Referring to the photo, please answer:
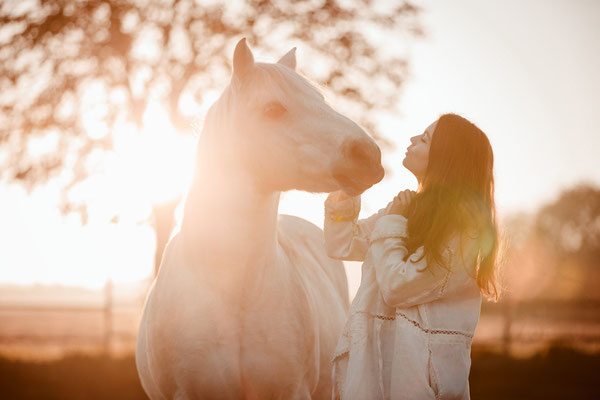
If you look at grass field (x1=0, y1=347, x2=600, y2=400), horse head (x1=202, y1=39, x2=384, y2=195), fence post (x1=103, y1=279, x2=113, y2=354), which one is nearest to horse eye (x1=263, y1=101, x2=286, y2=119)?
horse head (x1=202, y1=39, x2=384, y2=195)

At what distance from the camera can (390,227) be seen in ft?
9.07

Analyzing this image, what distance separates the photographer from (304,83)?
2.80 meters

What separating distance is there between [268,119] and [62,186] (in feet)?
23.9

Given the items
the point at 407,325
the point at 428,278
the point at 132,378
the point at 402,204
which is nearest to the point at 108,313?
the point at 132,378

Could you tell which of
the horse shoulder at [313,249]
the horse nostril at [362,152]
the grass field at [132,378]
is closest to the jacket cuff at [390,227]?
the horse nostril at [362,152]

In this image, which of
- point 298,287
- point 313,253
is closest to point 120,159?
point 313,253

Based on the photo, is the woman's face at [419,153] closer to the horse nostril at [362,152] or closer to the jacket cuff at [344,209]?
the jacket cuff at [344,209]

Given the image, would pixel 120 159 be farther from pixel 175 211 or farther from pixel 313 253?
pixel 313 253

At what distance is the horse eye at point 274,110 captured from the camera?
2.67 m

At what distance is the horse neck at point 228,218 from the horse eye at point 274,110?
295mm

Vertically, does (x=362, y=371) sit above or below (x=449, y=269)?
below

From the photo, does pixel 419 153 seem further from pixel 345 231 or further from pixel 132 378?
pixel 132 378

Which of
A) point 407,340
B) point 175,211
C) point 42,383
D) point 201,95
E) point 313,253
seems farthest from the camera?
point 201,95

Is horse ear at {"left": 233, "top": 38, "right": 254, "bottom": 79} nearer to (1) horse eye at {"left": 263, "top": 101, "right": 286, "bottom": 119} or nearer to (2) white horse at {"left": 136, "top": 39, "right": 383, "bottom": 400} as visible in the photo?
(2) white horse at {"left": 136, "top": 39, "right": 383, "bottom": 400}
